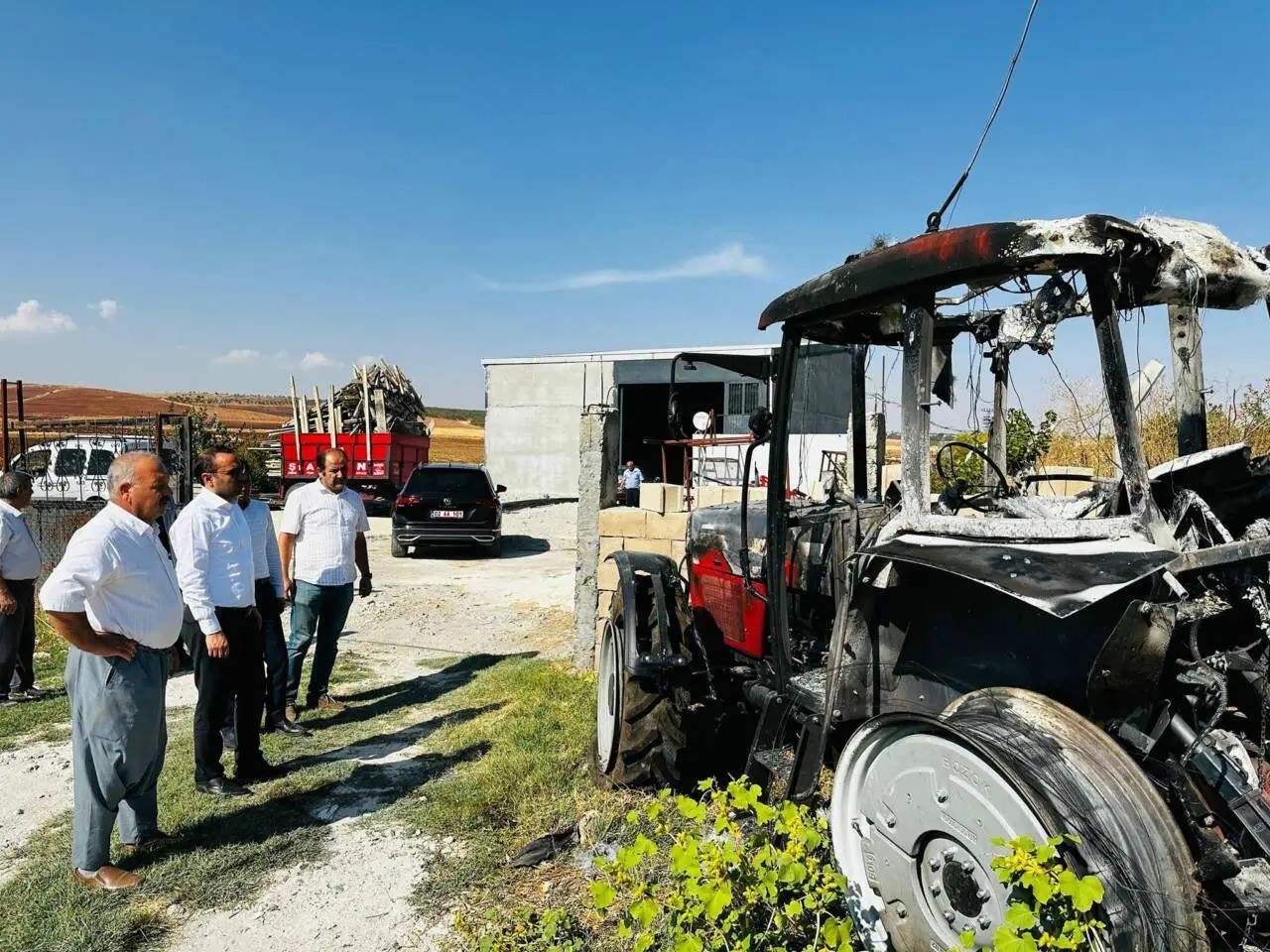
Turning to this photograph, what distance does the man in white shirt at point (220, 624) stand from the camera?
14.6 feet

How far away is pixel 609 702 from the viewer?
14.9 ft

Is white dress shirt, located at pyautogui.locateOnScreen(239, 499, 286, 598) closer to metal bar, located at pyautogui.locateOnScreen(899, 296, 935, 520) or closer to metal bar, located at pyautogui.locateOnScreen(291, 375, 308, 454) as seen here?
Answer: metal bar, located at pyautogui.locateOnScreen(899, 296, 935, 520)

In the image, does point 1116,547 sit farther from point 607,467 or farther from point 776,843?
point 607,467

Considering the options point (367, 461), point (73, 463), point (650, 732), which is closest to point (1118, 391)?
point (650, 732)

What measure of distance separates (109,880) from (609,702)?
2270mm

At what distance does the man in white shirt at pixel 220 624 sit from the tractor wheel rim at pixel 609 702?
1849 mm

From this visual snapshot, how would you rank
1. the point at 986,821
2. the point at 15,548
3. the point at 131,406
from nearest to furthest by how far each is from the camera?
the point at 986,821 < the point at 15,548 < the point at 131,406

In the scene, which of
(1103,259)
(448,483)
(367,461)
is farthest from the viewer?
(367,461)

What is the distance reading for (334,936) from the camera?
128 inches

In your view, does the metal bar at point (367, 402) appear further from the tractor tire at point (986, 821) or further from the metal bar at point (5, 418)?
the tractor tire at point (986, 821)

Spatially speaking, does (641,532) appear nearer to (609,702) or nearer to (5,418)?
(609,702)

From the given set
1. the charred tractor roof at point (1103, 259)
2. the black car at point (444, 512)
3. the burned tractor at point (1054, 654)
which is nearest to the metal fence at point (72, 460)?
the black car at point (444, 512)

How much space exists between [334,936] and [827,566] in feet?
7.57

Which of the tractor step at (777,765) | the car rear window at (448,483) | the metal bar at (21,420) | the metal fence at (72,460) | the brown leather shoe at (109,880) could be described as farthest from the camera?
the car rear window at (448,483)
